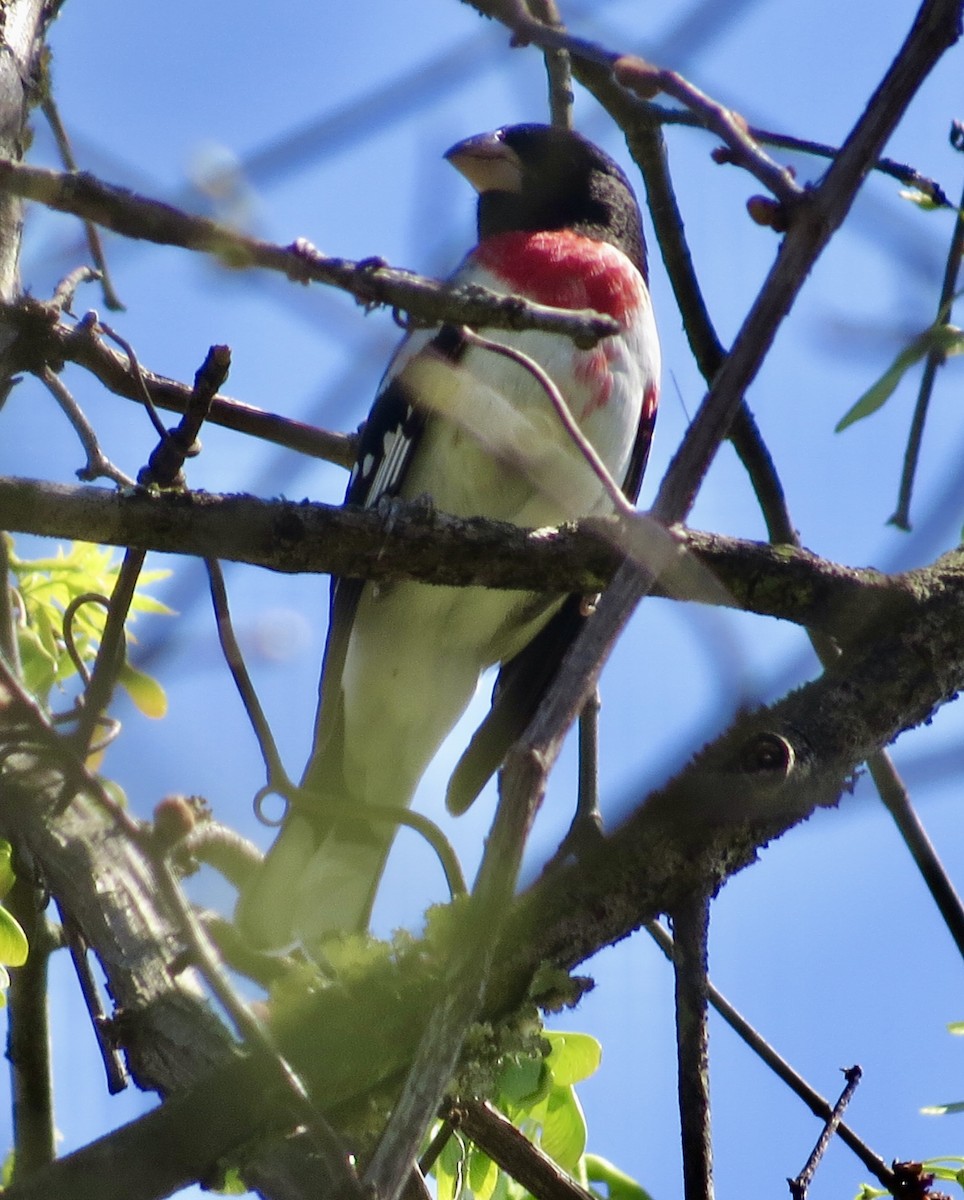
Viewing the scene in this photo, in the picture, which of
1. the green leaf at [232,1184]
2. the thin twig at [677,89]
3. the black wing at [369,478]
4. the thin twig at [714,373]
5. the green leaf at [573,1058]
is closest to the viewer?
the thin twig at [677,89]

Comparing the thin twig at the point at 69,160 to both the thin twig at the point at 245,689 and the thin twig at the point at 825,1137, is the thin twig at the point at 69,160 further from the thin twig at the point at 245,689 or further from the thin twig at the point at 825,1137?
the thin twig at the point at 825,1137

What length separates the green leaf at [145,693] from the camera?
Result: 2805 millimetres

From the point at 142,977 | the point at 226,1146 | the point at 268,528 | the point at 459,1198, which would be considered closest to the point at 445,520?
the point at 268,528

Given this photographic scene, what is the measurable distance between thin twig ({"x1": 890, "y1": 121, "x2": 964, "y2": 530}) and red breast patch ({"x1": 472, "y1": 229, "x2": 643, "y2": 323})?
1717mm

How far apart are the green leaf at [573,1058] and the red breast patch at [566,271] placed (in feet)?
6.92

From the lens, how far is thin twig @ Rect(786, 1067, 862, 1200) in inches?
79.6

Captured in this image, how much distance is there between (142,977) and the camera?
2.18 metres

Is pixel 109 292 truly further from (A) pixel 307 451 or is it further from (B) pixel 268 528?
A: (B) pixel 268 528

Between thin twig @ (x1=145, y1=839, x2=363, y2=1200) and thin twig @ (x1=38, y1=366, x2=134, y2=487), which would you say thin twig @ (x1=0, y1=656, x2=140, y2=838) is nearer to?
thin twig @ (x1=145, y1=839, x2=363, y2=1200)

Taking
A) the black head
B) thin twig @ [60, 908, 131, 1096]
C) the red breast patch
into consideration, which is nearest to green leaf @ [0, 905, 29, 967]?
thin twig @ [60, 908, 131, 1096]

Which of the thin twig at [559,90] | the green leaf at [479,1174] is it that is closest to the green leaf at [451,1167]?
the green leaf at [479,1174]

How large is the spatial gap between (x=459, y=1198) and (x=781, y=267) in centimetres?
182

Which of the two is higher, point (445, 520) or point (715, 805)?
point (445, 520)

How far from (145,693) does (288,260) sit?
69.6 inches
